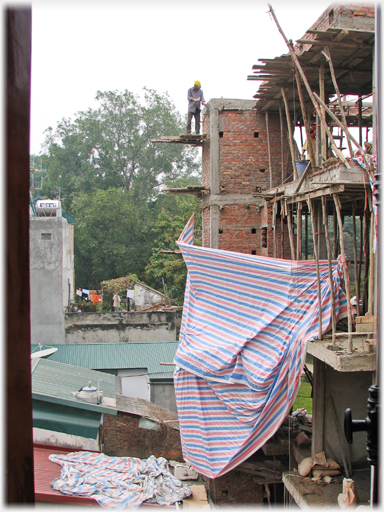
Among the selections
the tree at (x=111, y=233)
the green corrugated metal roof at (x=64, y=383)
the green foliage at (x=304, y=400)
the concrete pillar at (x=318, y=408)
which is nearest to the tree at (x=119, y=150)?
the tree at (x=111, y=233)

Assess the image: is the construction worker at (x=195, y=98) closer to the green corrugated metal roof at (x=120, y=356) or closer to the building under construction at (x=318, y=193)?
the building under construction at (x=318, y=193)

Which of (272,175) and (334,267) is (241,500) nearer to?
(334,267)

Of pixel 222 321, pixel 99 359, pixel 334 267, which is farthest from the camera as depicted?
pixel 99 359

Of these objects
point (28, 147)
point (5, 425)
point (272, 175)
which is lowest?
point (5, 425)

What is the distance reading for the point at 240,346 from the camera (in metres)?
8.93

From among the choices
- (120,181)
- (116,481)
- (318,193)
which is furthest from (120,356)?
(120,181)

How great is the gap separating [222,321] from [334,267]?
104 inches

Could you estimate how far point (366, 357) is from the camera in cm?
673

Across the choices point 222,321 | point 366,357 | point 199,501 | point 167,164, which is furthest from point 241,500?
point 167,164

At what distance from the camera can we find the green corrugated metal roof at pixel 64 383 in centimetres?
1171

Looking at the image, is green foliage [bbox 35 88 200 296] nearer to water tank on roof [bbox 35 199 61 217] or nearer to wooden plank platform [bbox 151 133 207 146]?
water tank on roof [bbox 35 199 61 217]

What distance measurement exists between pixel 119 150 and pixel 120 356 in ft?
74.3

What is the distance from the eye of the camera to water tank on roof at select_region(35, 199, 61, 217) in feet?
81.8

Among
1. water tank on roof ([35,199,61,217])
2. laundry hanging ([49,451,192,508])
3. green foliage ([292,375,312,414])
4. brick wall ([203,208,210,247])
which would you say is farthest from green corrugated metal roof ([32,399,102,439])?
water tank on roof ([35,199,61,217])
